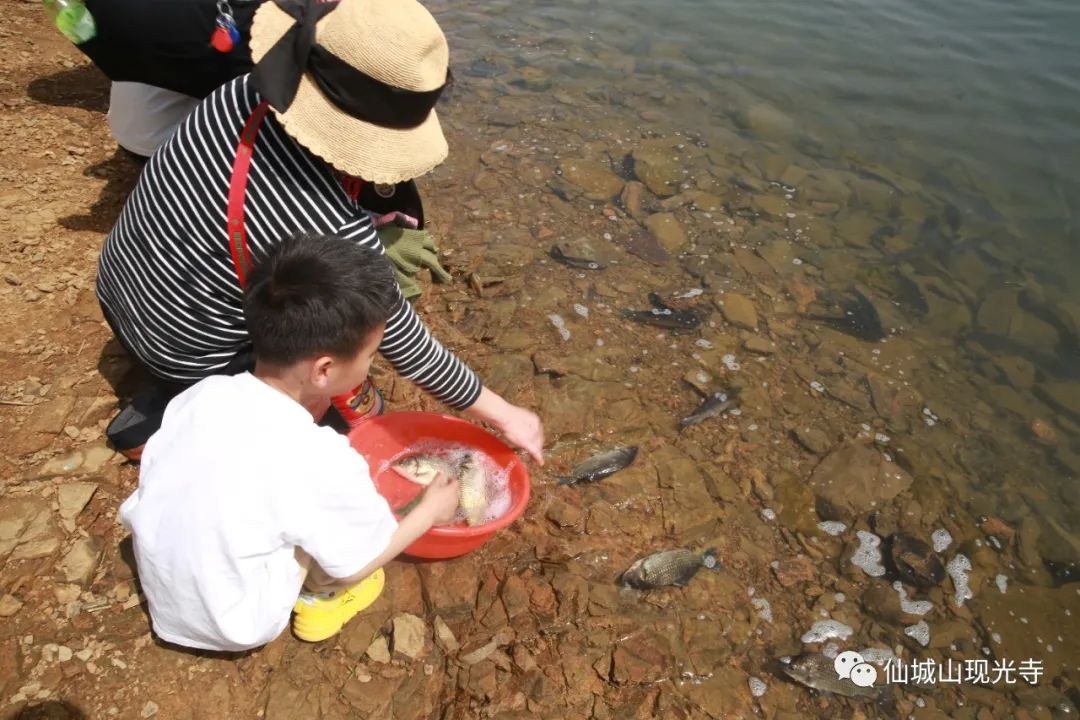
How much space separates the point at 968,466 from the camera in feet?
13.4

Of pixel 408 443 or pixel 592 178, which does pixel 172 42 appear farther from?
pixel 592 178

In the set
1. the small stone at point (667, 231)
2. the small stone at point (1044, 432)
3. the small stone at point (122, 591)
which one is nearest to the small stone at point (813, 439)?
the small stone at point (1044, 432)

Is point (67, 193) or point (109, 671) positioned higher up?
point (67, 193)

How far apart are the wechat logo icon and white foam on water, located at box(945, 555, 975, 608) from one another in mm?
695

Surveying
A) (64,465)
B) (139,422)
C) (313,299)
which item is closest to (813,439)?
(313,299)

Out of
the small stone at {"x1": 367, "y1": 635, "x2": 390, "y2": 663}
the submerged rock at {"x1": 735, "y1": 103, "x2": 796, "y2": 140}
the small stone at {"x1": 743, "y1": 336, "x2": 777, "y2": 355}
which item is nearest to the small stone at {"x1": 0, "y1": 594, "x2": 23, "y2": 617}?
the small stone at {"x1": 367, "y1": 635, "x2": 390, "y2": 663}

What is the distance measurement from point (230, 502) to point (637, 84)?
21.2 feet

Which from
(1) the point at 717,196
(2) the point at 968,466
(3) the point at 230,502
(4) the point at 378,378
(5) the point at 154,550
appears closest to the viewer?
(3) the point at 230,502

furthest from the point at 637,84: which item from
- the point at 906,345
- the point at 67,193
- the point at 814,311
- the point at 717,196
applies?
the point at 67,193

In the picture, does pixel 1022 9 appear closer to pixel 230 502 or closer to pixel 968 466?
pixel 968 466

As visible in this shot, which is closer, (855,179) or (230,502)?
(230,502)

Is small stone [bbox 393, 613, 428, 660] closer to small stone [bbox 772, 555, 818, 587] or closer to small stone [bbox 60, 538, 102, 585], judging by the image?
small stone [bbox 60, 538, 102, 585]

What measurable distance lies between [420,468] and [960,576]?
2762 mm

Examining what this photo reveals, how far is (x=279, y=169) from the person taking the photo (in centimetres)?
212
